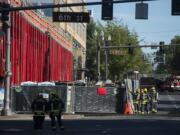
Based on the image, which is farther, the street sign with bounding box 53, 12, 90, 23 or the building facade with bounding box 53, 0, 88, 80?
the building facade with bounding box 53, 0, 88, 80

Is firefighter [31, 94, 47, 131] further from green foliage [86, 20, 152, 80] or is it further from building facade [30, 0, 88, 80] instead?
green foliage [86, 20, 152, 80]

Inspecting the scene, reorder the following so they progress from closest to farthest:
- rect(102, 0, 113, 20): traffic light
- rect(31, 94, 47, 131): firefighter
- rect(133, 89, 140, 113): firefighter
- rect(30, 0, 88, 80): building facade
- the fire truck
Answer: rect(31, 94, 47, 131): firefighter < rect(102, 0, 113, 20): traffic light < rect(133, 89, 140, 113): firefighter < rect(30, 0, 88, 80): building facade < the fire truck

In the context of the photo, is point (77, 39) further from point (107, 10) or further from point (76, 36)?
point (107, 10)

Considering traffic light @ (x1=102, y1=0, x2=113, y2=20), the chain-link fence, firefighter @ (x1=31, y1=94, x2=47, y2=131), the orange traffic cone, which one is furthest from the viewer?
the orange traffic cone

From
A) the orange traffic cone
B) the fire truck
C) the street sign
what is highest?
the street sign

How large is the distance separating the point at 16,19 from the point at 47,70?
16.9 m

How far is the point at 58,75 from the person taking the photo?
7456cm

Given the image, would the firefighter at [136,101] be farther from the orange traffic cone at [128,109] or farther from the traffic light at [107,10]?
the traffic light at [107,10]

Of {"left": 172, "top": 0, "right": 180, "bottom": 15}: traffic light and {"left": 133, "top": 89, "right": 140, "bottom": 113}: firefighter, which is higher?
{"left": 172, "top": 0, "right": 180, "bottom": 15}: traffic light

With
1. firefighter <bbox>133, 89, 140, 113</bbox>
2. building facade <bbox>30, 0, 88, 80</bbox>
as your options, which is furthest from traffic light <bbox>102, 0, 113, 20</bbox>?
building facade <bbox>30, 0, 88, 80</bbox>

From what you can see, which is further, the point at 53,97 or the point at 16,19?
the point at 16,19
